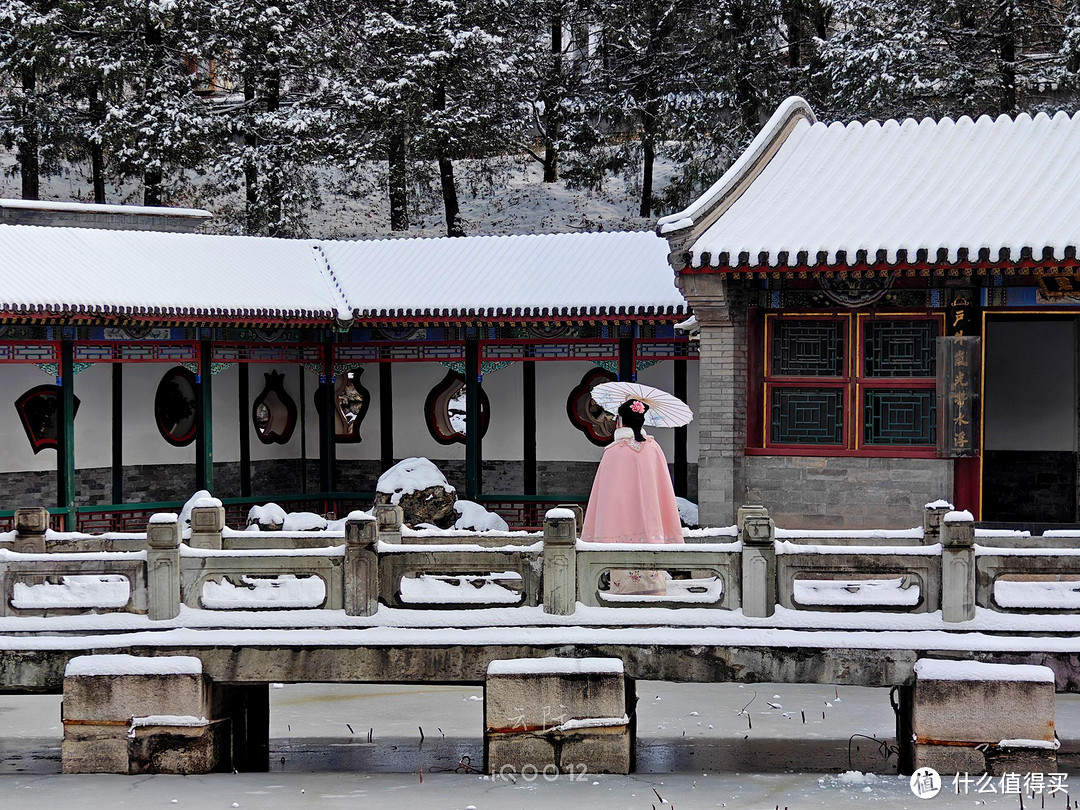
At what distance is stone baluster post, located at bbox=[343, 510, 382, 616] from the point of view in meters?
9.82

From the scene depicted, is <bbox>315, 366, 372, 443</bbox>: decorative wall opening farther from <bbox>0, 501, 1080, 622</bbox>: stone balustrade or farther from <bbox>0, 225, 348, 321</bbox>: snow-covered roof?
<bbox>0, 501, 1080, 622</bbox>: stone balustrade

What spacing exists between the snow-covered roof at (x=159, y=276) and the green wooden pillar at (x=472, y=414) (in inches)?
68.9

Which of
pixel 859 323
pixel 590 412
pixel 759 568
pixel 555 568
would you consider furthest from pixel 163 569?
pixel 590 412

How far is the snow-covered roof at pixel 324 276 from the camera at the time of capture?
17203mm

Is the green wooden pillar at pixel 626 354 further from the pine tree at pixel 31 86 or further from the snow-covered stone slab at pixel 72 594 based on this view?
the pine tree at pixel 31 86

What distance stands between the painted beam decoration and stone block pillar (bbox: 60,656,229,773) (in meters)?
7.17

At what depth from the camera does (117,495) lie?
1848 centimetres

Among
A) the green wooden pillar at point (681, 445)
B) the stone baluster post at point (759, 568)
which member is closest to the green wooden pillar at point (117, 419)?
the green wooden pillar at point (681, 445)

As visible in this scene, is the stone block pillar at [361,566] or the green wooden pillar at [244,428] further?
the green wooden pillar at [244,428]

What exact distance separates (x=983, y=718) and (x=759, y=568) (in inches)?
66.6

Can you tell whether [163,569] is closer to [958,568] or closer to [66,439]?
[958,568]

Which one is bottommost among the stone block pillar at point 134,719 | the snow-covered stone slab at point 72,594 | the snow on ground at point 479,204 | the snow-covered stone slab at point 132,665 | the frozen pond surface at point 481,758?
the frozen pond surface at point 481,758

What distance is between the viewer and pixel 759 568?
967 cm

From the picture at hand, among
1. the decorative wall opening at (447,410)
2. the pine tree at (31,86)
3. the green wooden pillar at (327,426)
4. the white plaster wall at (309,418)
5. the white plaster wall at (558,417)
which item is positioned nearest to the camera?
the white plaster wall at (309,418)
